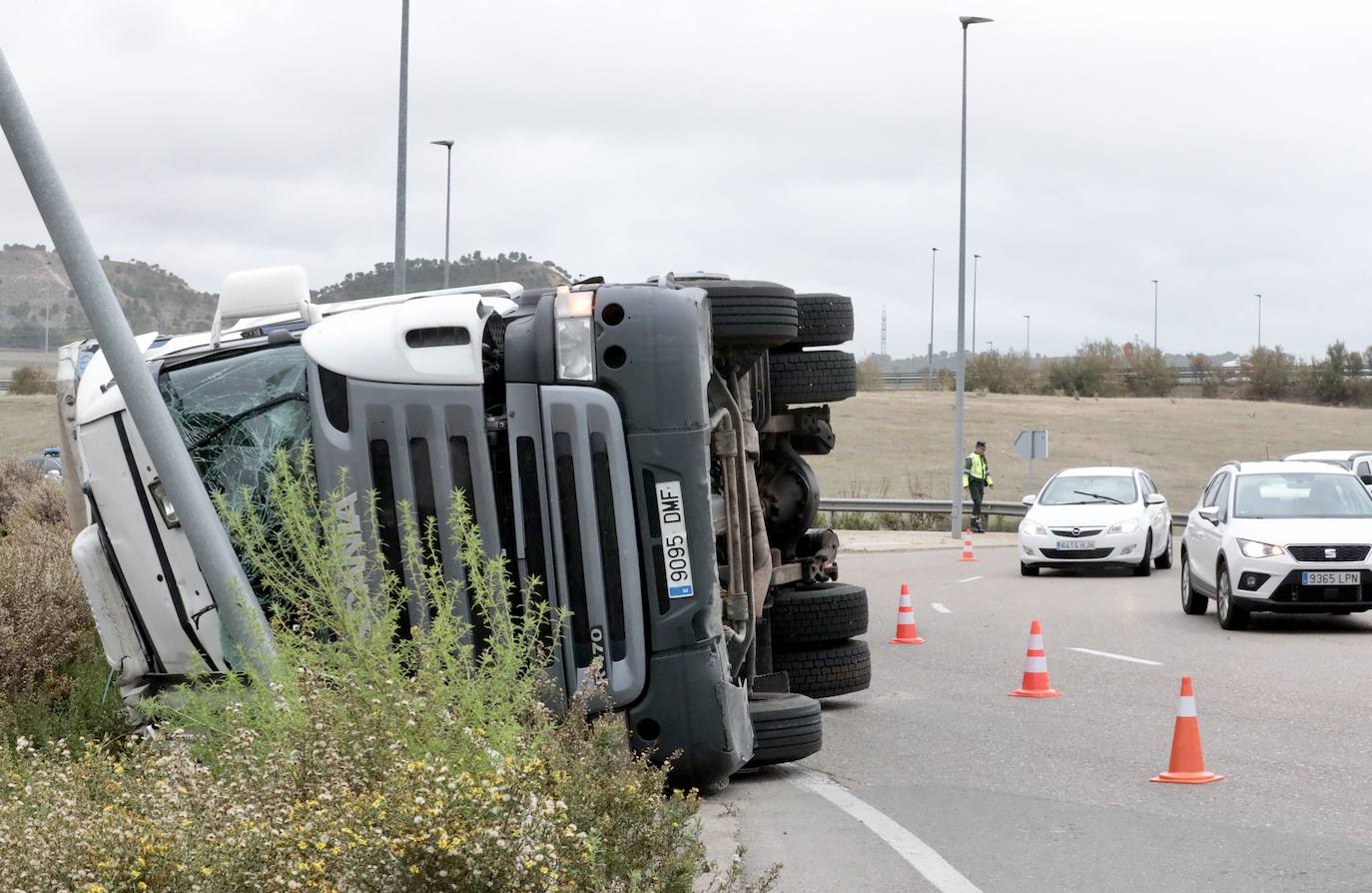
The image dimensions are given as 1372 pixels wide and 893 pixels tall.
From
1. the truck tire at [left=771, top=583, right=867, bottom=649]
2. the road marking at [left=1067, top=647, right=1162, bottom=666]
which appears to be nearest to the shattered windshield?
the truck tire at [left=771, top=583, right=867, bottom=649]

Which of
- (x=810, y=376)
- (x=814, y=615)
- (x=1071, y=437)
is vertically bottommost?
(x=1071, y=437)

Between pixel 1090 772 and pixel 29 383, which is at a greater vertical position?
pixel 29 383

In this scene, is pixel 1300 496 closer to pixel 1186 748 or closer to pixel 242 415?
pixel 1186 748

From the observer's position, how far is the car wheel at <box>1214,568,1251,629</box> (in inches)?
671

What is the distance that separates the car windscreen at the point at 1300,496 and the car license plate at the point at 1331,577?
1088mm

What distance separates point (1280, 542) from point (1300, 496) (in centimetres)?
167

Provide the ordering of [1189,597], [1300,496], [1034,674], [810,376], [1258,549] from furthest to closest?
[1189,597] → [1300,496] → [1258,549] → [1034,674] → [810,376]

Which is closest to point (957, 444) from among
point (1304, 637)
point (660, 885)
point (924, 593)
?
point (924, 593)

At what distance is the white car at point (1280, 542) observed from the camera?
54.0 feet

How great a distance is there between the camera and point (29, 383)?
9238cm

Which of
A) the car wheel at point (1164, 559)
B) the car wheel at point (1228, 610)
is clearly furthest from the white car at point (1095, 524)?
the car wheel at point (1228, 610)

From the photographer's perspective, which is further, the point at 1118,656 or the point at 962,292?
the point at 962,292

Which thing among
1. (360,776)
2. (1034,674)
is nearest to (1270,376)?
(1034,674)

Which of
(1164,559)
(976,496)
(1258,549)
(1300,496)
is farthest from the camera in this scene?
(976,496)
